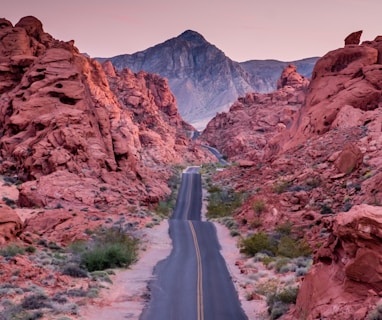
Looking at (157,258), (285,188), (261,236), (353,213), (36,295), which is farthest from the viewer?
(285,188)

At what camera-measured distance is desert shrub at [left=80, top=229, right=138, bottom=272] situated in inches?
1012

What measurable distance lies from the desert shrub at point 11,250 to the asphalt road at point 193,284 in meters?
7.62

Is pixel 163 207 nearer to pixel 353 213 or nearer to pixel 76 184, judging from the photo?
pixel 76 184

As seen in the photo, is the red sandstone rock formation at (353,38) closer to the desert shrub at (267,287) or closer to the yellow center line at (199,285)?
the yellow center line at (199,285)

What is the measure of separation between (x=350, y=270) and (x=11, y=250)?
18.6 m

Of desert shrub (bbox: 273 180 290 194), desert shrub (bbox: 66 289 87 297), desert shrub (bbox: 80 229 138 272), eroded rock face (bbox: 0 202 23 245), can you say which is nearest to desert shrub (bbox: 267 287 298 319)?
desert shrub (bbox: 66 289 87 297)

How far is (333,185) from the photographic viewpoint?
117ft

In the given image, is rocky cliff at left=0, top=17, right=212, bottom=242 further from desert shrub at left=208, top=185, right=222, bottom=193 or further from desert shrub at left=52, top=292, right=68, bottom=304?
desert shrub at left=52, top=292, right=68, bottom=304

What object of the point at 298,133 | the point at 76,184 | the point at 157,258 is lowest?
the point at 157,258

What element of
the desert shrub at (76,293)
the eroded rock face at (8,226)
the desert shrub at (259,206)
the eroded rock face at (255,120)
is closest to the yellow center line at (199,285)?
the desert shrub at (76,293)

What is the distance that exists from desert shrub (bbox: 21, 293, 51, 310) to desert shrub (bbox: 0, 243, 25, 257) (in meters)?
6.34

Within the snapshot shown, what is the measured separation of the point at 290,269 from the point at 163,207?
97.0 ft

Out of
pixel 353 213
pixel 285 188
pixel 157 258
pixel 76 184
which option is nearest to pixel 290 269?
pixel 157 258

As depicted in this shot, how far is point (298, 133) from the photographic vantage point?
2240 inches
